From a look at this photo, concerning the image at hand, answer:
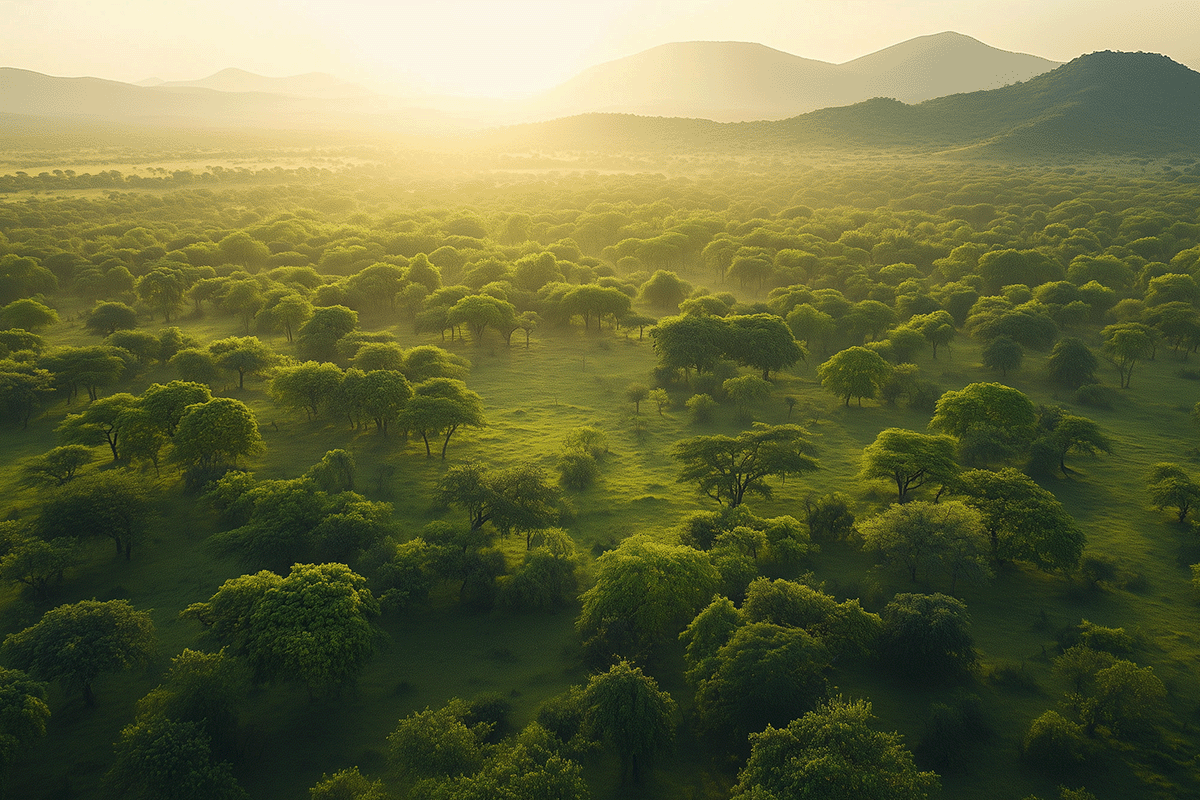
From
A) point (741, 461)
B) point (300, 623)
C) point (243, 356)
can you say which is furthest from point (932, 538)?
point (243, 356)

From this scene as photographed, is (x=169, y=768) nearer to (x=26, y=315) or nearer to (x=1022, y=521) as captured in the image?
(x=1022, y=521)

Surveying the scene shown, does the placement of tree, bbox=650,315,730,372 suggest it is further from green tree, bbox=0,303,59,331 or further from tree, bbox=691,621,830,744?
green tree, bbox=0,303,59,331

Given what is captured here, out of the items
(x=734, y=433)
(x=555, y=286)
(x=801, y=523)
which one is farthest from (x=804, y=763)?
(x=555, y=286)

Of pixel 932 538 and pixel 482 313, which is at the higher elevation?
pixel 482 313

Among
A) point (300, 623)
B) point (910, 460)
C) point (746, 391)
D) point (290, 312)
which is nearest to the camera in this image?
point (300, 623)

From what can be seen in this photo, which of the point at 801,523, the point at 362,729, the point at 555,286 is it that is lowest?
the point at 362,729

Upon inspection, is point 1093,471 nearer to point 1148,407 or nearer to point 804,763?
point 1148,407

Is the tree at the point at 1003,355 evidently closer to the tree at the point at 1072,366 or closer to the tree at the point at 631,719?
the tree at the point at 1072,366
